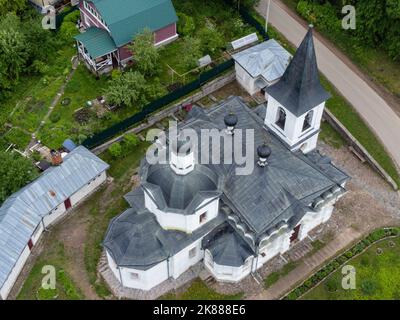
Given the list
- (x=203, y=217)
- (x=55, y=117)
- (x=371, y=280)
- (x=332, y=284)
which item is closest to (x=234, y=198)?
(x=203, y=217)

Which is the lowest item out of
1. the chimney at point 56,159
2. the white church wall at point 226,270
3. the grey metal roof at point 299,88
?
the white church wall at point 226,270

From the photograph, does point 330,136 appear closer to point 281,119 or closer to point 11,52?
point 281,119

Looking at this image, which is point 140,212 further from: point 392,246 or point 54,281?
point 392,246

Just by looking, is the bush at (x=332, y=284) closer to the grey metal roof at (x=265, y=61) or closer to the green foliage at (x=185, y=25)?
the grey metal roof at (x=265, y=61)

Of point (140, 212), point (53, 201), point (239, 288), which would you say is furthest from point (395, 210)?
point (53, 201)

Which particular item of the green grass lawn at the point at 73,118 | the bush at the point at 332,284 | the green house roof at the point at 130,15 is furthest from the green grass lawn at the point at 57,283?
the green house roof at the point at 130,15

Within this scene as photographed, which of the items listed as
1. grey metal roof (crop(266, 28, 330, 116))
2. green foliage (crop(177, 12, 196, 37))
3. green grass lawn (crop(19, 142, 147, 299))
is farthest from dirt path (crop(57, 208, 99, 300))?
green foliage (crop(177, 12, 196, 37))
